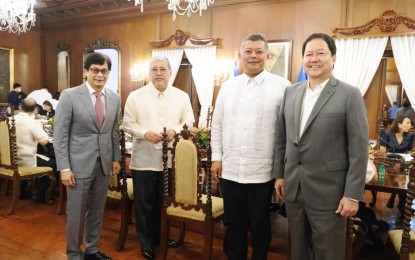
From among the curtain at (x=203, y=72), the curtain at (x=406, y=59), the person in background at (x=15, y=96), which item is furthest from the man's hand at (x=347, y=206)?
the person in background at (x=15, y=96)

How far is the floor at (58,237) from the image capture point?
112 inches

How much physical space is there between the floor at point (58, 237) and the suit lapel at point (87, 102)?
3.84 feet

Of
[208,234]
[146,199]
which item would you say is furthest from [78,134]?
[208,234]

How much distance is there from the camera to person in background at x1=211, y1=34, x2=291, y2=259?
6.70 feet

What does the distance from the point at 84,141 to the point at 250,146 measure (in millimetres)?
1133

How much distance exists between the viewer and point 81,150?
2.39 meters

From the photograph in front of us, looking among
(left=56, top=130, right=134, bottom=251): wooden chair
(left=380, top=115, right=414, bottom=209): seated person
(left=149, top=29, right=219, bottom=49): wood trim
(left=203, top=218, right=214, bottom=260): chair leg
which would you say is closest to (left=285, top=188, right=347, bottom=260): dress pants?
(left=203, top=218, right=214, bottom=260): chair leg

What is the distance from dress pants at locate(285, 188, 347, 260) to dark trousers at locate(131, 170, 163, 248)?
1.21 meters

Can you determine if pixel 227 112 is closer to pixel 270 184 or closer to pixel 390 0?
pixel 270 184

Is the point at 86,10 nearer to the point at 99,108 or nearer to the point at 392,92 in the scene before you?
the point at 392,92

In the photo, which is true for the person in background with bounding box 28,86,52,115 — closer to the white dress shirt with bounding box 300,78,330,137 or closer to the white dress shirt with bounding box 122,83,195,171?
the white dress shirt with bounding box 122,83,195,171

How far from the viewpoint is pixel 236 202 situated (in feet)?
Result: 6.97

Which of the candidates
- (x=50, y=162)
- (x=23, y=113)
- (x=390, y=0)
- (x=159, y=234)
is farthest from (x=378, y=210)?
(x=23, y=113)

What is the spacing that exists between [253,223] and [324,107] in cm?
83
